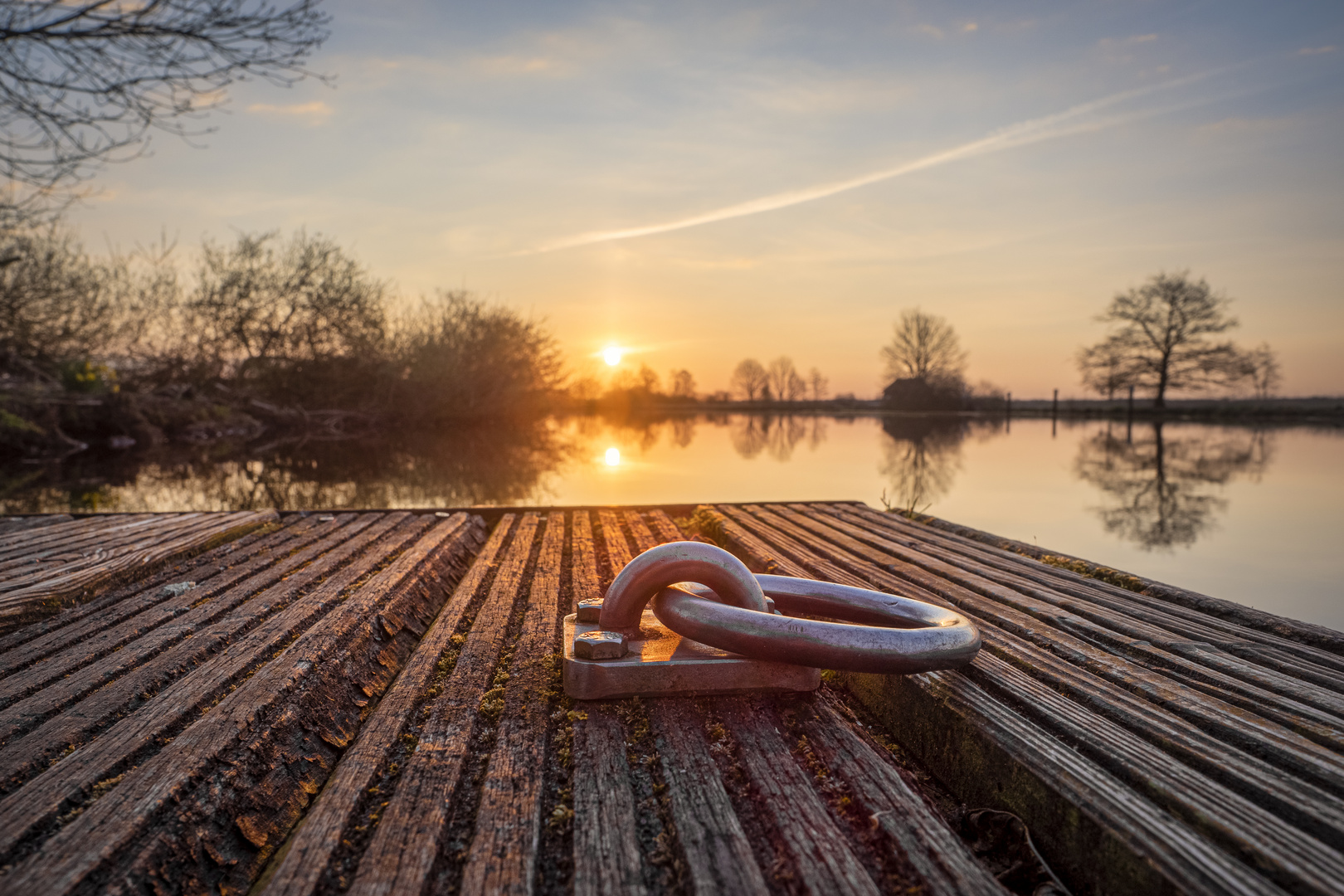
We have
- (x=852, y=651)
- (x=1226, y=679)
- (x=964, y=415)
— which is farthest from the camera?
(x=964, y=415)

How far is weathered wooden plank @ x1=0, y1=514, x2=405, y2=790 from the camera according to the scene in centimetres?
157

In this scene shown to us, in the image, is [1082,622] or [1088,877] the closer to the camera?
[1088,877]

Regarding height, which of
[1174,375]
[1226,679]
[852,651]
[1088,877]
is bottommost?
[1088,877]

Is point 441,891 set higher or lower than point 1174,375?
lower

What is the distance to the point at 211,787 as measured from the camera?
1410 mm

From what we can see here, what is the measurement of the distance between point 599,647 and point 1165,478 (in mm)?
14927

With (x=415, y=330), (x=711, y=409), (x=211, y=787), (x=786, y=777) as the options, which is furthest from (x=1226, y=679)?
(x=711, y=409)

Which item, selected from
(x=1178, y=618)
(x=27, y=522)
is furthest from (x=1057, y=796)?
(x=27, y=522)

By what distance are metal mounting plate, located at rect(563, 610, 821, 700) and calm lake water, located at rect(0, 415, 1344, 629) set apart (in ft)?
16.6

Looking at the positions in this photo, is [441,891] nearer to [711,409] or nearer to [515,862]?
[515,862]

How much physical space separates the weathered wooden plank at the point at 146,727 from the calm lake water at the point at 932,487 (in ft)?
16.0

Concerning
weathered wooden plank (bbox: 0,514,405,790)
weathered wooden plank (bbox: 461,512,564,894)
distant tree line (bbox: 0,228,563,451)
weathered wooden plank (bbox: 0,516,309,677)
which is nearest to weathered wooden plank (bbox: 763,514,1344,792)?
weathered wooden plank (bbox: 461,512,564,894)

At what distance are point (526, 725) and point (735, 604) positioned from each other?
64 cm

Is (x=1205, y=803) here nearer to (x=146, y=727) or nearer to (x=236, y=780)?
(x=236, y=780)
